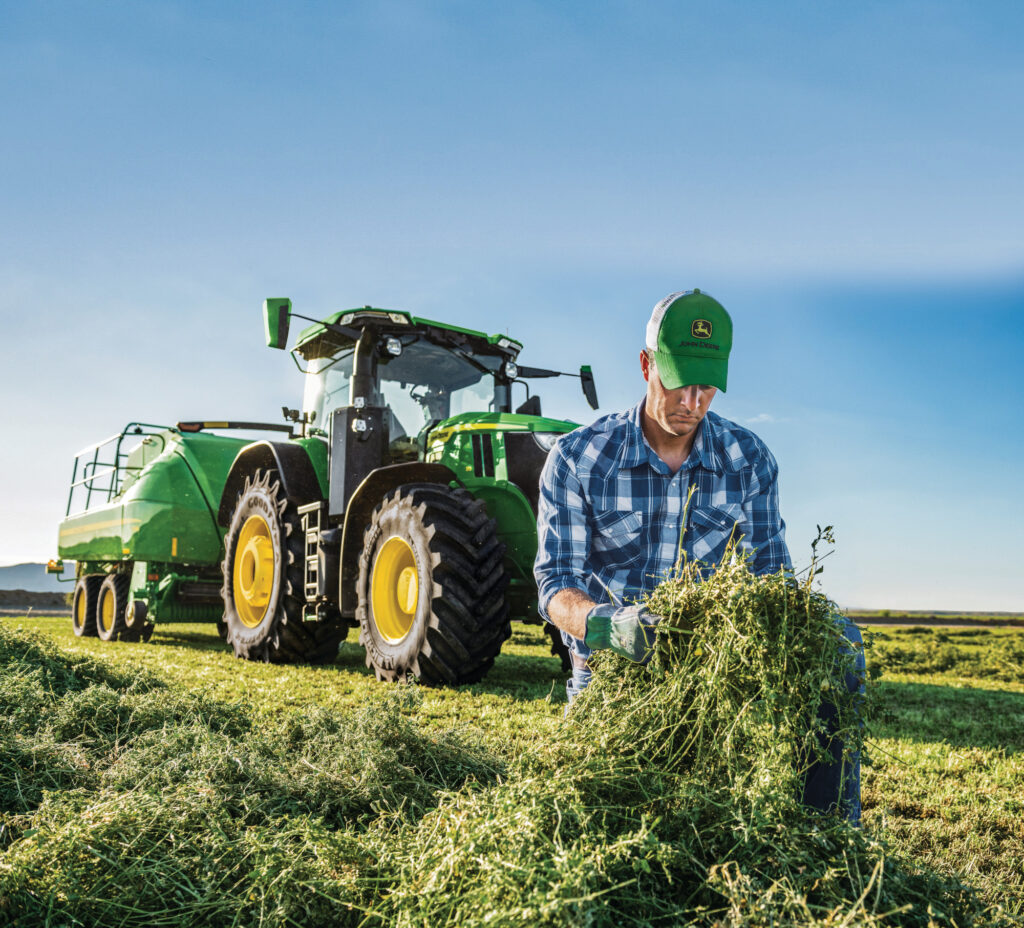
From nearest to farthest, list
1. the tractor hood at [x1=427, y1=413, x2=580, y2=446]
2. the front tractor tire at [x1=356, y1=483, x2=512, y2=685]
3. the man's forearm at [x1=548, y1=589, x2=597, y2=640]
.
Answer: the man's forearm at [x1=548, y1=589, x2=597, y2=640] → the front tractor tire at [x1=356, y1=483, x2=512, y2=685] → the tractor hood at [x1=427, y1=413, x2=580, y2=446]

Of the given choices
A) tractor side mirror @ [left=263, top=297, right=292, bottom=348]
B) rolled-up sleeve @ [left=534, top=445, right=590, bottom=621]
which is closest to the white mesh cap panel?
rolled-up sleeve @ [left=534, top=445, right=590, bottom=621]

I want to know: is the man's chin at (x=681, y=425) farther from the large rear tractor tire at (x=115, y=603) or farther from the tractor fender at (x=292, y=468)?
the large rear tractor tire at (x=115, y=603)

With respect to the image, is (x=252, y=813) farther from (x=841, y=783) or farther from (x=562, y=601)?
(x=841, y=783)

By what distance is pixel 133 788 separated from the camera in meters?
3.04

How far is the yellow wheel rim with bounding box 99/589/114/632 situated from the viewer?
11000mm

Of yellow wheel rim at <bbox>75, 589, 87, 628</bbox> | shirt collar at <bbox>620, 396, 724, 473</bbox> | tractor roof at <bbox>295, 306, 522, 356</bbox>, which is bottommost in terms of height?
yellow wheel rim at <bbox>75, 589, 87, 628</bbox>

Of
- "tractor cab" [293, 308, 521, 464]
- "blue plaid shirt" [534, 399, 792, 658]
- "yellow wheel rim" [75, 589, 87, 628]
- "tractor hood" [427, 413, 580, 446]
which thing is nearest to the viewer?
"blue plaid shirt" [534, 399, 792, 658]

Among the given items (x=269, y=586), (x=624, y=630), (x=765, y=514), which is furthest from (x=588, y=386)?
(x=624, y=630)

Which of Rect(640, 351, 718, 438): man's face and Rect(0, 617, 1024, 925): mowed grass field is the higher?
Rect(640, 351, 718, 438): man's face

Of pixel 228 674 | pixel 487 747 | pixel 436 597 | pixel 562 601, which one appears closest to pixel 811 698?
pixel 562 601

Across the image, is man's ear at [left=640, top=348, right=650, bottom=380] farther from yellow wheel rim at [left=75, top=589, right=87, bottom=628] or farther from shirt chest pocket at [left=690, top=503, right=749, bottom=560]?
yellow wheel rim at [left=75, top=589, right=87, bottom=628]

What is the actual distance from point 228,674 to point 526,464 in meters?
2.71

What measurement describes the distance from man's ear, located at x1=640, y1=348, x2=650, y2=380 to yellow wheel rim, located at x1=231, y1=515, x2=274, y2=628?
18.5ft

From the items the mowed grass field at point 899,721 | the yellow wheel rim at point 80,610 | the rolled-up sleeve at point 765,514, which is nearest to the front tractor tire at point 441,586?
the mowed grass field at point 899,721
